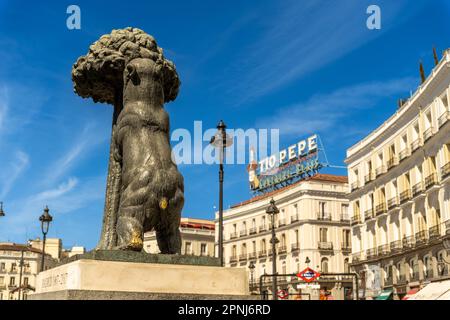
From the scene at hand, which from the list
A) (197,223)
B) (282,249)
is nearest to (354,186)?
(282,249)

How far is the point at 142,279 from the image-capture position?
5328mm

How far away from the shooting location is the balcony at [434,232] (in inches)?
1263

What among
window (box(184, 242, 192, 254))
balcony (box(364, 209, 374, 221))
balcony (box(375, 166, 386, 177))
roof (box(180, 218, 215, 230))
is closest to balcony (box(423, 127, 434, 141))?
balcony (box(375, 166, 386, 177))

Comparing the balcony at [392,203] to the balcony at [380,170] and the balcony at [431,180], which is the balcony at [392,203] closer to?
the balcony at [380,170]

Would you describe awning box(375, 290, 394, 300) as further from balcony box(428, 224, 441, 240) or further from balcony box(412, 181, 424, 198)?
balcony box(412, 181, 424, 198)

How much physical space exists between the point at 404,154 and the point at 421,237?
6.23 m

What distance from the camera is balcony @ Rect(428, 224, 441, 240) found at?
32072 millimetres

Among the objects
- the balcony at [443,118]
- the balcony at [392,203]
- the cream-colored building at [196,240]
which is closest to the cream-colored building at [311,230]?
the balcony at [392,203]

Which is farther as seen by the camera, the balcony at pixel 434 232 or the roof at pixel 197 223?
the roof at pixel 197 223

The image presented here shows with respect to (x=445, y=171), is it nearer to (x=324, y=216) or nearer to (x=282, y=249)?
(x=324, y=216)

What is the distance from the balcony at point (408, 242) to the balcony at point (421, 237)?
729 millimetres

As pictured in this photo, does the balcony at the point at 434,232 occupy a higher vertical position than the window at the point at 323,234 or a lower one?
lower
